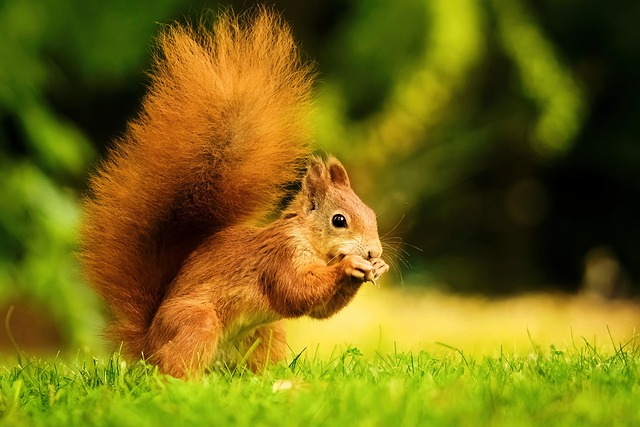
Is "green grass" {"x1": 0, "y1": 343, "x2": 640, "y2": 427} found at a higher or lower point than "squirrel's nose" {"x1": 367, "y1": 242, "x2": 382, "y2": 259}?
lower

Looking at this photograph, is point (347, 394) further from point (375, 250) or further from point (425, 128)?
point (425, 128)

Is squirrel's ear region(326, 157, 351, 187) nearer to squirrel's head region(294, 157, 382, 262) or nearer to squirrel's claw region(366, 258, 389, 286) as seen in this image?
squirrel's head region(294, 157, 382, 262)

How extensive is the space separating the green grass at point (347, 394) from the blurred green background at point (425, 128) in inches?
23.1

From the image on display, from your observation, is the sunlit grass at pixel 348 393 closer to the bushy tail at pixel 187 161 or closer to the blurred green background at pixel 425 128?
the bushy tail at pixel 187 161

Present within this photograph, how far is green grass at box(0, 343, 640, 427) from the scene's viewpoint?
7.34 ft

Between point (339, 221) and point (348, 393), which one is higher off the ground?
point (339, 221)

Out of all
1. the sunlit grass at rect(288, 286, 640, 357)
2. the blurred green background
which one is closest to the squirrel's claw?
the blurred green background

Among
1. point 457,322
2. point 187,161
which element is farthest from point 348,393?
point 457,322

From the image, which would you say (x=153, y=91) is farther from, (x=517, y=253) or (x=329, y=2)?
(x=517, y=253)

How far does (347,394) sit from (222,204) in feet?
3.31

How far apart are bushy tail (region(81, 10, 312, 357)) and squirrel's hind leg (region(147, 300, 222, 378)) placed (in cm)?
22

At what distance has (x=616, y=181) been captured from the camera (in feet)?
35.0

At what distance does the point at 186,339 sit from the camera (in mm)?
2857

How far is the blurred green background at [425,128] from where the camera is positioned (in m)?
5.30
